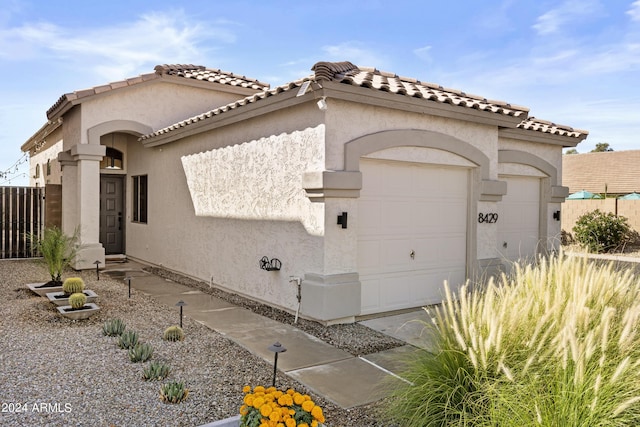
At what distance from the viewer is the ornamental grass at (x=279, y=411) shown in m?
3.22

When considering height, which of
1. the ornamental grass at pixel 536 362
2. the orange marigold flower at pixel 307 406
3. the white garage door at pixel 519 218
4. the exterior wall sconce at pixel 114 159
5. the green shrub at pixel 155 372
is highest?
the exterior wall sconce at pixel 114 159

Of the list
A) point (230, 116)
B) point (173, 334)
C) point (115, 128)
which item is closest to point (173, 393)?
point (173, 334)

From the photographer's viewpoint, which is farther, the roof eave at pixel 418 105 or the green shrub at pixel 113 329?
the roof eave at pixel 418 105

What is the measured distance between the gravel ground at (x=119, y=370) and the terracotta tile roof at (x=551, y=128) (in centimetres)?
655

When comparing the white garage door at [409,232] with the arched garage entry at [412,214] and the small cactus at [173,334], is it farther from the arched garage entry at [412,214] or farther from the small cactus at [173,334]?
the small cactus at [173,334]

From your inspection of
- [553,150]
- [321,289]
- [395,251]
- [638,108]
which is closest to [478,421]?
[321,289]

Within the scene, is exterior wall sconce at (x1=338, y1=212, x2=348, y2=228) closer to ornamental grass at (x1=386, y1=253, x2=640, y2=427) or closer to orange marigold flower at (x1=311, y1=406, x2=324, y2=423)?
ornamental grass at (x1=386, y1=253, x2=640, y2=427)

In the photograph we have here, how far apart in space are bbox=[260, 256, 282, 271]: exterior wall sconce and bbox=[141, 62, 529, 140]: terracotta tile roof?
276 centimetres

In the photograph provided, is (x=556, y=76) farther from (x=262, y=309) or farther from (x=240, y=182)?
(x=262, y=309)

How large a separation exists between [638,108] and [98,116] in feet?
69.8

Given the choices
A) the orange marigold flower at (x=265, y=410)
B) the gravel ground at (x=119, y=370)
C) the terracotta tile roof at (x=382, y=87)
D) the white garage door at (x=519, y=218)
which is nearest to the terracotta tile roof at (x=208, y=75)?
the terracotta tile roof at (x=382, y=87)

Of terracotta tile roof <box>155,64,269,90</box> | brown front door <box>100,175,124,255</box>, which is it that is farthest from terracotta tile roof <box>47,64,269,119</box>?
brown front door <box>100,175,124,255</box>

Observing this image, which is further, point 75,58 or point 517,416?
point 75,58

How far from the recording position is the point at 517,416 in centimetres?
305
